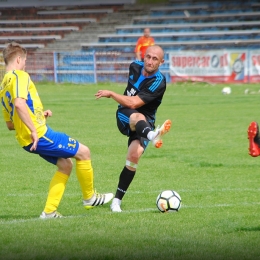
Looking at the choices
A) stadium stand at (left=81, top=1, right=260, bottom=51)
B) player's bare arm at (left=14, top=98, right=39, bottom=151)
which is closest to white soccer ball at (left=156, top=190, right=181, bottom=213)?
player's bare arm at (left=14, top=98, right=39, bottom=151)

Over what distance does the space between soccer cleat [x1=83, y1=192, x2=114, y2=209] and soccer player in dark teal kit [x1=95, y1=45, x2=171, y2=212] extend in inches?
6.5

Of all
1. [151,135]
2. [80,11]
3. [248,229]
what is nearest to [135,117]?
[151,135]

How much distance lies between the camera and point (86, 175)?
6902 millimetres

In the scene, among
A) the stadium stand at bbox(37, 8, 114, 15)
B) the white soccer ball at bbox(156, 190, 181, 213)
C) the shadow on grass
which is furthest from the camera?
the stadium stand at bbox(37, 8, 114, 15)

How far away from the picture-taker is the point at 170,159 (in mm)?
10891

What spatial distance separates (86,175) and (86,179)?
0.21 feet

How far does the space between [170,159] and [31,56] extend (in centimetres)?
2039

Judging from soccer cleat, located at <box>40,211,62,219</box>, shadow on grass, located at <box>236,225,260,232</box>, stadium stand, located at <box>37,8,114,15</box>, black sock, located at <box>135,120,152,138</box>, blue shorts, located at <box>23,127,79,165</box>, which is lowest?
soccer cleat, located at <box>40,211,62,219</box>

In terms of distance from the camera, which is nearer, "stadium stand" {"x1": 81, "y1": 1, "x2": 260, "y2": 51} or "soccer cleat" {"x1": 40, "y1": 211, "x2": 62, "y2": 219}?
"soccer cleat" {"x1": 40, "y1": 211, "x2": 62, "y2": 219}

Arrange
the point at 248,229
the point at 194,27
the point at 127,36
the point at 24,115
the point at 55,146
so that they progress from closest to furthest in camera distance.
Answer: the point at 248,229 < the point at 24,115 < the point at 55,146 < the point at 194,27 < the point at 127,36

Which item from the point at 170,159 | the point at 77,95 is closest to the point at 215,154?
the point at 170,159

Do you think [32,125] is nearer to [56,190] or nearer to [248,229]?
[56,190]

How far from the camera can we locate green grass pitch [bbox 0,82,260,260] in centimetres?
528

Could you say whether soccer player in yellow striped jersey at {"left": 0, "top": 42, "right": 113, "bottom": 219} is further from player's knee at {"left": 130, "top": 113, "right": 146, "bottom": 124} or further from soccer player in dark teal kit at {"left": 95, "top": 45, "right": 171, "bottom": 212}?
player's knee at {"left": 130, "top": 113, "right": 146, "bottom": 124}
